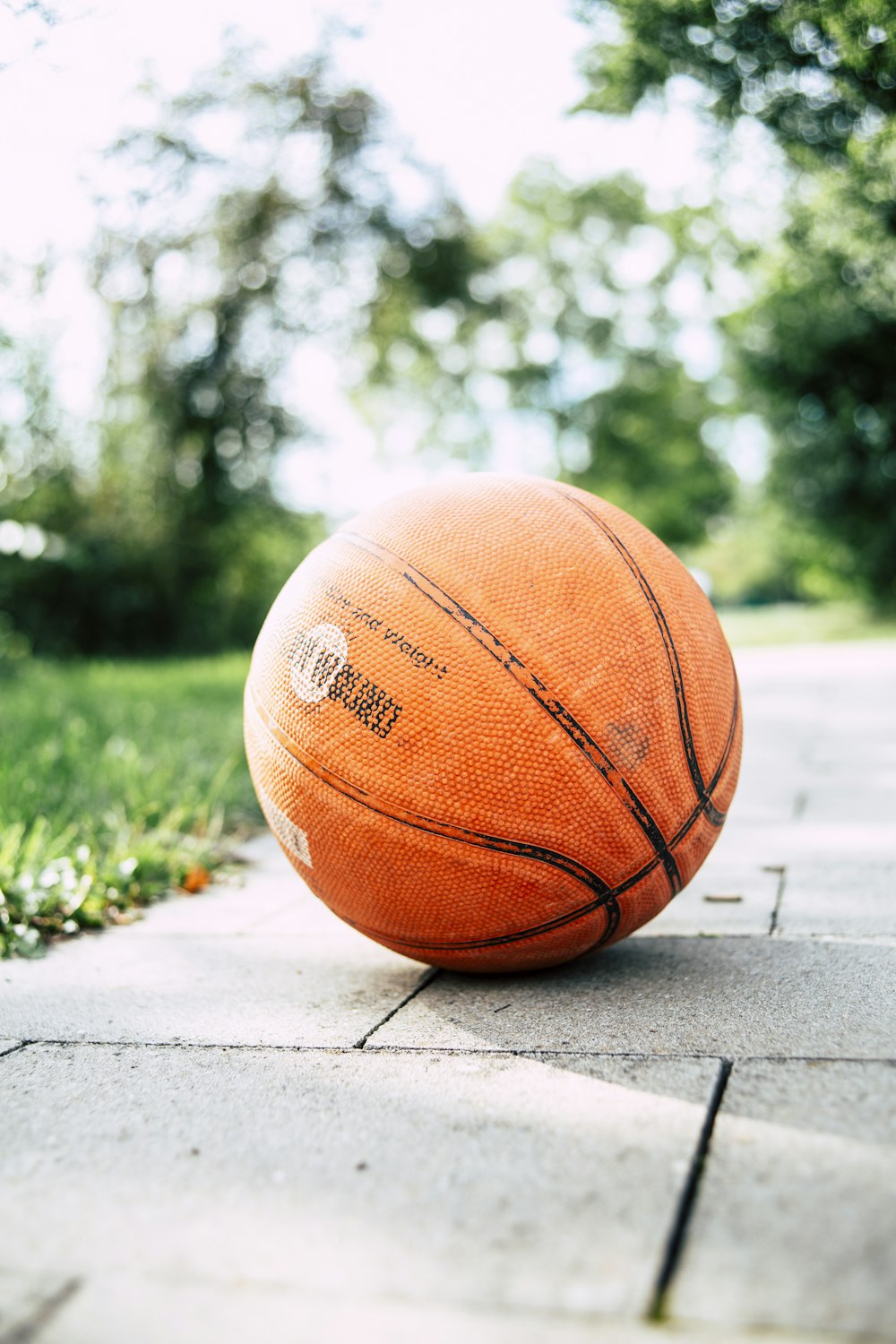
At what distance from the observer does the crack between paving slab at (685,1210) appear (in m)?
1.57

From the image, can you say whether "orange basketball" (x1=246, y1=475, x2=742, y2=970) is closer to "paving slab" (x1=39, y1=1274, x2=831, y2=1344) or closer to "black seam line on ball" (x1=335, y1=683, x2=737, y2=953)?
"black seam line on ball" (x1=335, y1=683, x2=737, y2=953)

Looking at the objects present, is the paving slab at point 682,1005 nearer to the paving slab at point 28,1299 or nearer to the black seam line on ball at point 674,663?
the black seam line on ball at point 674,663

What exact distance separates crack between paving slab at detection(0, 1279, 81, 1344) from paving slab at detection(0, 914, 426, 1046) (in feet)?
3.22

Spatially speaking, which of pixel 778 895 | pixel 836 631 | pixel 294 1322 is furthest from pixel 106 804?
pixel 836 631

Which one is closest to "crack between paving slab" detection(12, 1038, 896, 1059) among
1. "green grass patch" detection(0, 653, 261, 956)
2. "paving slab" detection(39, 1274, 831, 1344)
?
"paving slab" detection(39, 1274, 831, 1344)

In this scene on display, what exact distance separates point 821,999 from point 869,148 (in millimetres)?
9148

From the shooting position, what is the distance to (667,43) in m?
10.3

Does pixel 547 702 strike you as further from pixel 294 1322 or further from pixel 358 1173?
pixel 294 1322

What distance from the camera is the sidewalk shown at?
5.27ft

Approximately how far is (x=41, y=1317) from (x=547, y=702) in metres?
1.57

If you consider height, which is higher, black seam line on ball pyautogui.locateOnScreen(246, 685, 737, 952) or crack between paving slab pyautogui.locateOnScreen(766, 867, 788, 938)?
black seam line on ball pyautogui.locateOnScreen(246, 685, 737, 952)

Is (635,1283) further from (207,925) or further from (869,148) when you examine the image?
(869,148)

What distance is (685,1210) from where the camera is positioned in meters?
1.79

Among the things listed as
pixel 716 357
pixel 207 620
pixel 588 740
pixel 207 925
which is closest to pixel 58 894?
pixel 207 925
